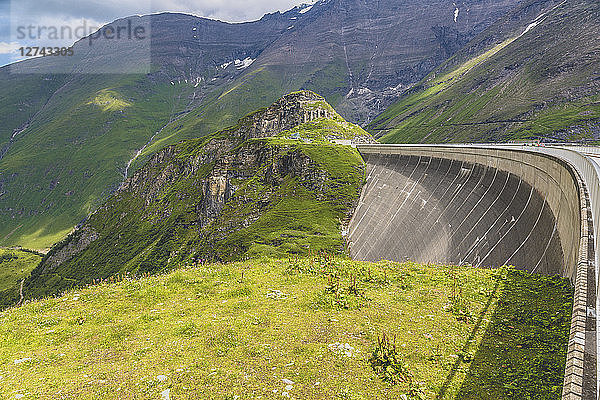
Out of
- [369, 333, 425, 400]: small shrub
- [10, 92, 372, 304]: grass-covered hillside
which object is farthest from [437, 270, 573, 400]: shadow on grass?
[10, 92, 372, 304]: grass-covered hillside

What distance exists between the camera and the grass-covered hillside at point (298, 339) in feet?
32.0

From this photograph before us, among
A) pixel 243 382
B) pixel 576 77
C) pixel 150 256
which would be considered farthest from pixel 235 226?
pixel 576 77

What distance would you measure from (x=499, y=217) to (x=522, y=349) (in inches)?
839

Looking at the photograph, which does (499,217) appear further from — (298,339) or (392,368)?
(298,339)

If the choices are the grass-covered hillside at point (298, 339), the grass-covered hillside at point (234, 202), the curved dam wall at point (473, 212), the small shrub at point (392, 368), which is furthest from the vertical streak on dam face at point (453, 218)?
the small shrub at point (392, 368)

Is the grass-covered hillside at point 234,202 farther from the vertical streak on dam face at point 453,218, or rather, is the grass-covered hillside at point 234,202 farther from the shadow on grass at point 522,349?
the shadow on grass at point 522,349

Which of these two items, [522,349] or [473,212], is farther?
[473,212]

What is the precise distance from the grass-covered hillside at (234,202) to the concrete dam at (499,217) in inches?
401

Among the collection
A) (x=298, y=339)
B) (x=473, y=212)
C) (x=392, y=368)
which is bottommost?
(x=298, y=339)

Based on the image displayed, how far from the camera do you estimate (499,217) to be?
29578 millimetres

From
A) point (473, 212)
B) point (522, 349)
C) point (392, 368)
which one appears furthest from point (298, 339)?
point (473, 212)

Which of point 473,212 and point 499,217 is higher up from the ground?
point 499,217

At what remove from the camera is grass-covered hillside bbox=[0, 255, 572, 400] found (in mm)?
9750

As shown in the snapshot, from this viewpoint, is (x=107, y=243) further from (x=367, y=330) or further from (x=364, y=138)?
(x=367, y=330)
